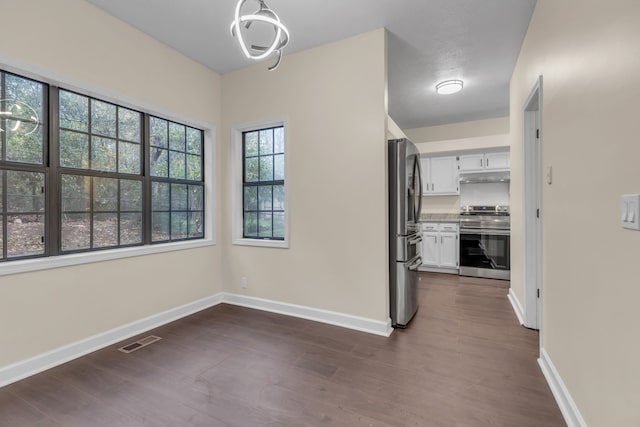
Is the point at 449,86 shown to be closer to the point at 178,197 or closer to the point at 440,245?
the point at 440,245

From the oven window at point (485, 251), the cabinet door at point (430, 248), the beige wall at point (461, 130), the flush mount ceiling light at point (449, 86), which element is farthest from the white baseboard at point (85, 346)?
the beige wall at point (461, 130)

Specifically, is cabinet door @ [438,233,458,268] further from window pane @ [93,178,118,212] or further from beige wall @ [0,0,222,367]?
window pane @ [93,178,118,212]

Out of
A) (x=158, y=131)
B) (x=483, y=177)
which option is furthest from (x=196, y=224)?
(x=483, y=177)

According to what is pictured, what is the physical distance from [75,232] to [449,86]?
184 inches

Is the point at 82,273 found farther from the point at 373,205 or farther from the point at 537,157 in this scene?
the point at 537,157

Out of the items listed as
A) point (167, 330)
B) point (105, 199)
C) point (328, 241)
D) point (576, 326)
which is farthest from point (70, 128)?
point (576, 326)

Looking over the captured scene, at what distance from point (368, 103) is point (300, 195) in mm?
1232

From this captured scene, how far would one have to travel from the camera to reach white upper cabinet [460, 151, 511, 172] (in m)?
5.34

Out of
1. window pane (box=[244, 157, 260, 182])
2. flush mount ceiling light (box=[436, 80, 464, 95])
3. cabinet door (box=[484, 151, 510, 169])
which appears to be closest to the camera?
window pane (box=[244, 157, 260, 182])

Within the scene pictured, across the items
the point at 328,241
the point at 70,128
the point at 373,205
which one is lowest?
the point at 328,241

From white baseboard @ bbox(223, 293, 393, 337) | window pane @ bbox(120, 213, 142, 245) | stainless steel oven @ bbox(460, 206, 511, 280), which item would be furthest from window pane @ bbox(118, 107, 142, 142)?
stainless steel oven @ bbox(460, 206, 511, 280)

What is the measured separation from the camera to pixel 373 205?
2.96m

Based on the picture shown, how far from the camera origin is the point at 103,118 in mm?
2777

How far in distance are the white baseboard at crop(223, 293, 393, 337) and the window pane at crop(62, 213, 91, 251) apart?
177cm
